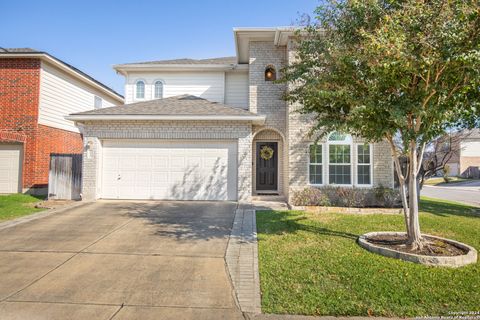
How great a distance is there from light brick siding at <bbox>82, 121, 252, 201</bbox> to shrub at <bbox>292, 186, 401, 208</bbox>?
2.13 metres

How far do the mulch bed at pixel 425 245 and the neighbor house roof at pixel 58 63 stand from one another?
15.0m

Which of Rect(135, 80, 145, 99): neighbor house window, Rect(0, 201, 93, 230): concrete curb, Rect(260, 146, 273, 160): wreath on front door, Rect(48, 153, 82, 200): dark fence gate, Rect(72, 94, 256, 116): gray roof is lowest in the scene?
Rect(0, 201, 93, 230): concrete curb

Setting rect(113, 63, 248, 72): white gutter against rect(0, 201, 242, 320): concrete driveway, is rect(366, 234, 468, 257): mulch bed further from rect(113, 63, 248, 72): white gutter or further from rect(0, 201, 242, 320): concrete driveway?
rect(113, 63, 248, 72): white gutter

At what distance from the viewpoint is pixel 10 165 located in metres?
12.2

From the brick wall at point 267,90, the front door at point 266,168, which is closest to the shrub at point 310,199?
the brick wall at point 267,90

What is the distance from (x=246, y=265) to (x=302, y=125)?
7.39 metres

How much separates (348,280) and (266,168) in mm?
8462

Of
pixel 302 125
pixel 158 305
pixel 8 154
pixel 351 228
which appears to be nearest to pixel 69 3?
pixel 8 154

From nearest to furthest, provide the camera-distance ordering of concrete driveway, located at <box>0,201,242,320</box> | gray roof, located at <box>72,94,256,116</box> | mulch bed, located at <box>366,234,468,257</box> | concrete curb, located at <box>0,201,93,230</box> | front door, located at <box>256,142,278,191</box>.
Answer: concrete driveway, located at <box>0,201,242,320</box>, mulch bed, located at <box>366,234,468,257</box>, concrete curb, located at <box>0,201,93,230</box>, gray roof, located at <box>72,94,256,116</box>, front door, located at <box>256,142,278,191</box>

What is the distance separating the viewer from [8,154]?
12.2m

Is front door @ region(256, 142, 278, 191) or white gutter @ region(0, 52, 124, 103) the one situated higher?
white gutter @ region(0, 52, 124, 103)

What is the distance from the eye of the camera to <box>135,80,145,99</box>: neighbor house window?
1381cm

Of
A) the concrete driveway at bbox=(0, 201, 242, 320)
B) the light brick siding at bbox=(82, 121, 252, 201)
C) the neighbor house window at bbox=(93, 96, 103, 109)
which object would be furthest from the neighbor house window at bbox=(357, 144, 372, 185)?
the neighbor house window at bbox=(93, 96, 103, 109)

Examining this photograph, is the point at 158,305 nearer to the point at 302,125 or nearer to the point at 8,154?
the point at 302,125
